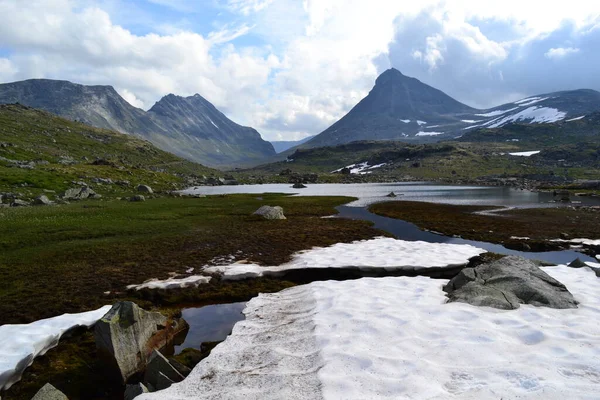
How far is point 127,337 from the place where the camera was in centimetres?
1228

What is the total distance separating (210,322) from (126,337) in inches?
197

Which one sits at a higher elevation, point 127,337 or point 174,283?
point 127,337

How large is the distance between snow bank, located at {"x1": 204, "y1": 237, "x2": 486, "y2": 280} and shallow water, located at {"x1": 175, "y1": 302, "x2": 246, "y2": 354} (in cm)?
456

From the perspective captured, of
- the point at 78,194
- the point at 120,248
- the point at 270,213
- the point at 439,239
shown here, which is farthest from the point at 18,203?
the point at 439,239

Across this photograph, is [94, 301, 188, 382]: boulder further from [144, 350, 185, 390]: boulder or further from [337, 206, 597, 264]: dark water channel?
[337, 206, 597, 264]: dark water channel

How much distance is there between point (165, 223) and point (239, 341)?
33.2 metres

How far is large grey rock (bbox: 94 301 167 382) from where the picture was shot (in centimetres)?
1174

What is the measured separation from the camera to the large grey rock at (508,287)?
15.0 m

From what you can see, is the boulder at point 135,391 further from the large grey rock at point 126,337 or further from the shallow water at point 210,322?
the shallow water at point 210,322

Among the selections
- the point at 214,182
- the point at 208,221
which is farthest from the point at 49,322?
the point at 214,182

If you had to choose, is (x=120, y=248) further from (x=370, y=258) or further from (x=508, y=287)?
(x=508, y=287)

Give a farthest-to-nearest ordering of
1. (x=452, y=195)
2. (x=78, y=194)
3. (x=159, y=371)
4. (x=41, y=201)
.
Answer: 1. (x=452, y=195)
2. (x=78, y=194)
3. (x=41, y=201)
4. (x=159, y=371)

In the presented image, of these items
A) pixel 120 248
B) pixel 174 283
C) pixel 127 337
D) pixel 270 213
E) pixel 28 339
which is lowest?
pixel 174 283

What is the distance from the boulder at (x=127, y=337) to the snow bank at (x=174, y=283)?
7.14 m
